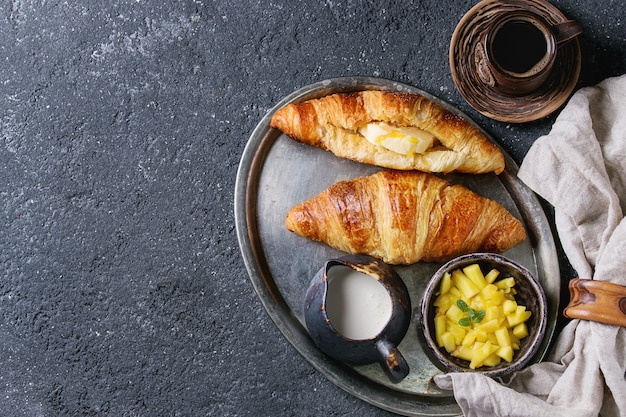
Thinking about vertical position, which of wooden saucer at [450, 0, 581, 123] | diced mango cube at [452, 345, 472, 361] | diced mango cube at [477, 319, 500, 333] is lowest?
diced mango cube at [452, 345, 472, 361]

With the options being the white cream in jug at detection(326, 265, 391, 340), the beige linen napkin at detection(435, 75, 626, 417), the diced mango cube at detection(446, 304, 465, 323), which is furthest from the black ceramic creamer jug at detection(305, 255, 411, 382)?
the beige linen napkin at detection(435, 75, 626, 417)

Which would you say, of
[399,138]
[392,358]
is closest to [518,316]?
[392,358]

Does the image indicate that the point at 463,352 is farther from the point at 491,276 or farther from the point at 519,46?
the point at 519,46

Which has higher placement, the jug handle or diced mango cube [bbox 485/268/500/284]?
diced mango cube [bbox 485/268/500/284]

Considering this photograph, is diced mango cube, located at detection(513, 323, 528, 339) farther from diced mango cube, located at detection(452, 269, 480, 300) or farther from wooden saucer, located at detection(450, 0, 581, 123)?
wooden saucer, located at detection(450, 0, 581, 123)

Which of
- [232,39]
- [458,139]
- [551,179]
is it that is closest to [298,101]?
[232,39]

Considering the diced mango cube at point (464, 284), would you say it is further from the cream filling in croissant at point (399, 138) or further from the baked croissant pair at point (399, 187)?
the cream filling in croissant at point (399, 138)
